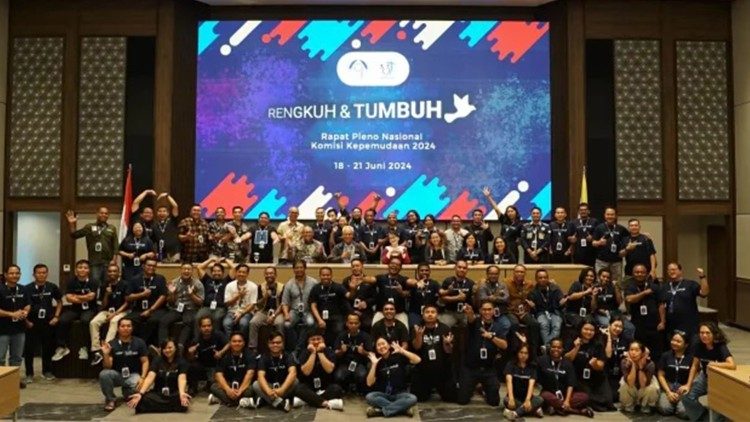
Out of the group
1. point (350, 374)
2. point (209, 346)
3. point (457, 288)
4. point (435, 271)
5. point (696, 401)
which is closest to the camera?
point (696, 401)

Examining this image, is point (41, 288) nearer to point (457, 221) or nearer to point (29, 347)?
point (29, 347)

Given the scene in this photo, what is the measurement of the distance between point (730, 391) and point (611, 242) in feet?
14.4

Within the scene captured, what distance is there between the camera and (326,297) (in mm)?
8969

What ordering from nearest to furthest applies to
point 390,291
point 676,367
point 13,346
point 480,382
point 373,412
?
point 373,412, point 676,367, point 480,382, point 13,346, point 390,291

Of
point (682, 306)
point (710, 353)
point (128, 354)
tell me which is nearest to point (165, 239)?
point (128, 354)

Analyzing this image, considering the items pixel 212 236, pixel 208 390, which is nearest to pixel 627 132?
pixel 212 236

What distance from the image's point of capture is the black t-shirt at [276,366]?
26.0 feet

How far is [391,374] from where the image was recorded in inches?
310

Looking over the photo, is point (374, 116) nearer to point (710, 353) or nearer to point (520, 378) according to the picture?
point (520, 378)

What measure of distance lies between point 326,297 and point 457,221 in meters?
2.73

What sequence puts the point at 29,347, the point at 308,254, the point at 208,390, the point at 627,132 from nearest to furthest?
the point at 208,390
the point at 29,347
the point at 308,254
the point at 627,132

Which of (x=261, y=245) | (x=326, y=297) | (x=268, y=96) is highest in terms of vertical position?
(x=268, y=96)

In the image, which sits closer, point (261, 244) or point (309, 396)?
point (309, 396)

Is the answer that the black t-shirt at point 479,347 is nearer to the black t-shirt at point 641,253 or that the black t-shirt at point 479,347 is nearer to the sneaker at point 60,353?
the black t-shirt at point 641,253
